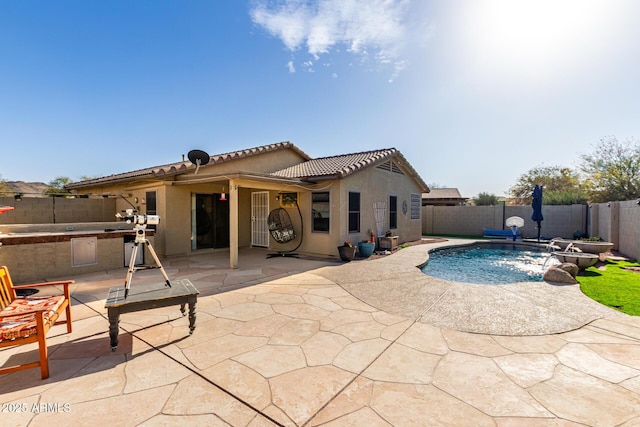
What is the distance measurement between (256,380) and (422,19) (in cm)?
1052

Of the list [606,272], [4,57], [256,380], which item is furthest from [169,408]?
[4,57]

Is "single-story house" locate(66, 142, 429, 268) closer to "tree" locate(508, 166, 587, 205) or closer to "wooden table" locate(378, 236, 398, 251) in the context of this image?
"wooden table" locate(378, 236, 398, 251)

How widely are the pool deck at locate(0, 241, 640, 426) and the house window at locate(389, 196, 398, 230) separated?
8.36 meters

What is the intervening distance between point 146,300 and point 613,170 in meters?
27.7

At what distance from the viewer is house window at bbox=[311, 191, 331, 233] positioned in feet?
34.5

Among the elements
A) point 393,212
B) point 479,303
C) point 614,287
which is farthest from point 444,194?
point 479,303

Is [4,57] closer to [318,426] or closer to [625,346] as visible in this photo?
[318,426]

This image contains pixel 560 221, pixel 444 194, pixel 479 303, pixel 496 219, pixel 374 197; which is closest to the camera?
pixel 479 303

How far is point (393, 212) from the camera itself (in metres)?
14.0

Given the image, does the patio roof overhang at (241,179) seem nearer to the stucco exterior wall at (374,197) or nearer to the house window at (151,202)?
the house window at (151,202)

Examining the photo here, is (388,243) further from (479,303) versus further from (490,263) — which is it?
(479,303)

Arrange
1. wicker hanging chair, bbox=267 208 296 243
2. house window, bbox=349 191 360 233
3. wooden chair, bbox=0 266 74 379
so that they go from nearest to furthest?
wooden chair, bbox=0 266 74 379 → house window, bbox=349 191 360 233 → wicker hanging chair, bbox=267 208 296 243

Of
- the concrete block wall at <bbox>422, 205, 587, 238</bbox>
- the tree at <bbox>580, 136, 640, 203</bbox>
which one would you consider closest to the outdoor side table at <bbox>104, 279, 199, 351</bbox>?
the concrete block wall at <bbox>422, 205, 587, 238</bbox>

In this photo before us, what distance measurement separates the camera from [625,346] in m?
3.52
